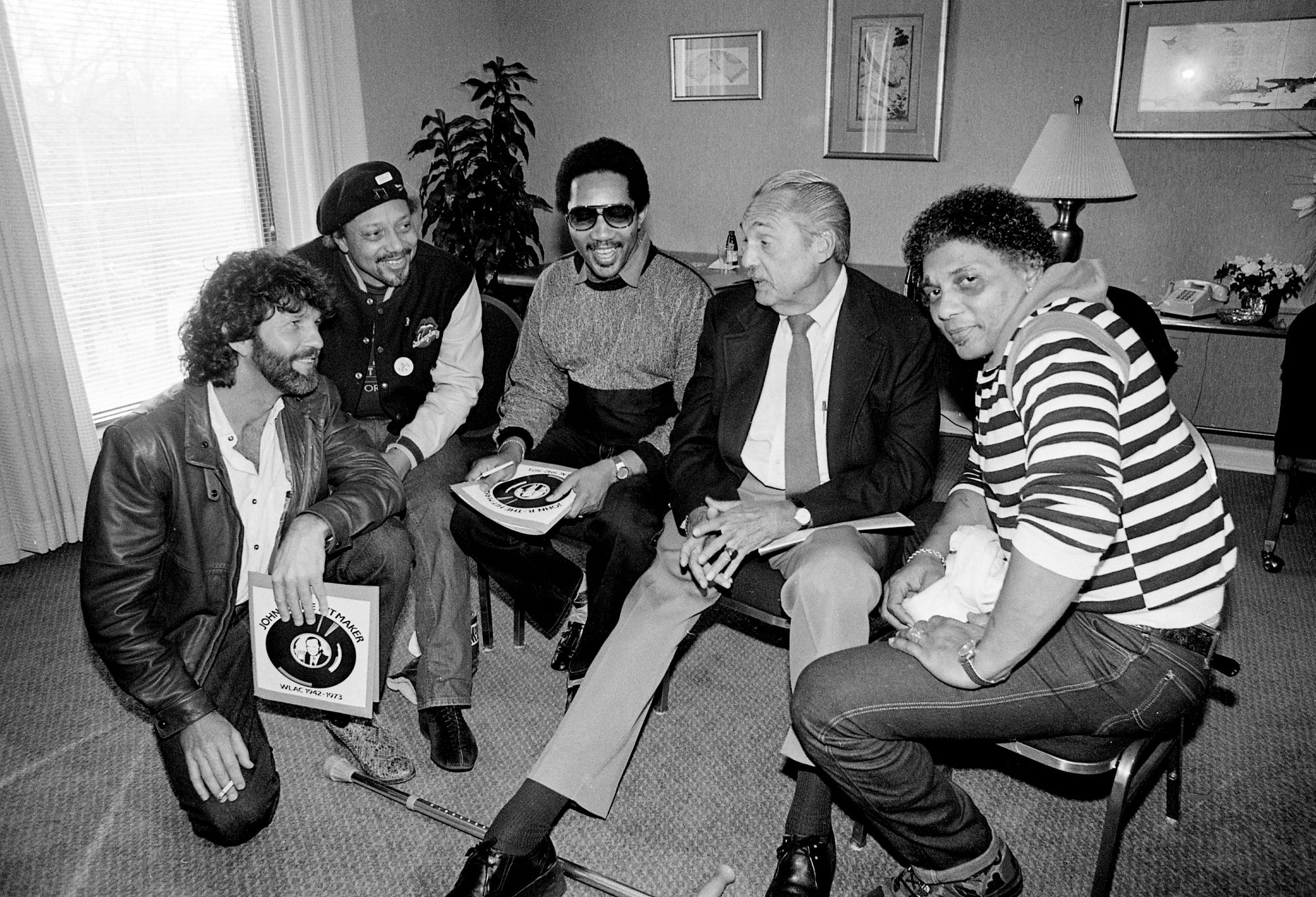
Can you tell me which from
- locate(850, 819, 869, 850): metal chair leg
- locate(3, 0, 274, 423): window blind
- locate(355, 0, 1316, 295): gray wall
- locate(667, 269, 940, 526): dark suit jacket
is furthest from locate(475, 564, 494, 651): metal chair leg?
locate(355, 0, 1316, 295): gray wall

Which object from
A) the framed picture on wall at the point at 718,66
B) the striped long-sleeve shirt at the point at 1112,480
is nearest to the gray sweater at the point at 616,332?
the striped long-sleeve shirt at the point at 1112,480

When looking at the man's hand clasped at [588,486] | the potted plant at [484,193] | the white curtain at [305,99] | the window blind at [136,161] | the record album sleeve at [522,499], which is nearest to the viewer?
the record album sleeve at [522,499]

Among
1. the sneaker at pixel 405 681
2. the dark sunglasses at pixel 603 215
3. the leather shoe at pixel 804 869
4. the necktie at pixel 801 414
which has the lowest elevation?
the sneaker at pixel 405 681

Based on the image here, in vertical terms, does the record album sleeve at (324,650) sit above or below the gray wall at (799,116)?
below

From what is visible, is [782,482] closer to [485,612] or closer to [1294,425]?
[485,612]

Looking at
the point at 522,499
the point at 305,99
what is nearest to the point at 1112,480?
the point at 522,499

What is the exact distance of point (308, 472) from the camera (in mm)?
1977

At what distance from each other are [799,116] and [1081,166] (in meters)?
→ 1.38

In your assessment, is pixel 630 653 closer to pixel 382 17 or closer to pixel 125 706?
pixel 125 706

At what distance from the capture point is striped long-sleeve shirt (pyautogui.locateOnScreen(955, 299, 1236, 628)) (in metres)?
1.30

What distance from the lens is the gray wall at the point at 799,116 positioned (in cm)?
373

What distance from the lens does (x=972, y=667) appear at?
1413mm

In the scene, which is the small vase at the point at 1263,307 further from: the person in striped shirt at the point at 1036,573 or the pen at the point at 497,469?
the pen at the point at 497,469

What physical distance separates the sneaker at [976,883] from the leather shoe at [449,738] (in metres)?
0.99
